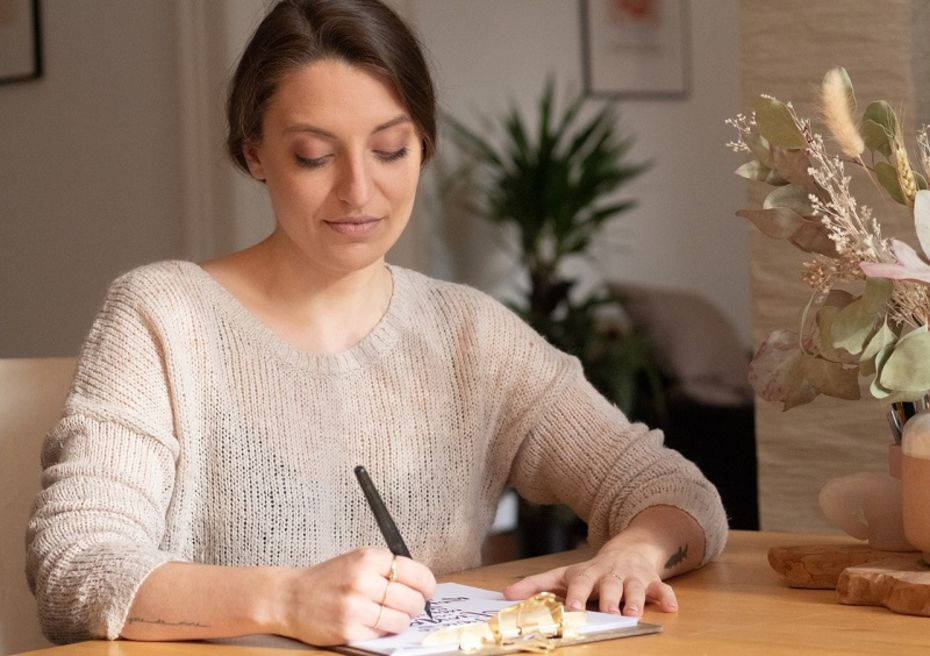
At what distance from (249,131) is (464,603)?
66cm

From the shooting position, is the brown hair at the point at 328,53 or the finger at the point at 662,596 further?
the brown hair at the point at 328,53

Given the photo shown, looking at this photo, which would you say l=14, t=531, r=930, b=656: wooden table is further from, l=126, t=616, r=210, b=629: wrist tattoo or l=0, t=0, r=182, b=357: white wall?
l=0, t=0, r=182, b=357: white wall

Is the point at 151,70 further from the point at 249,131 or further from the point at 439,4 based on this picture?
the point at 439,4

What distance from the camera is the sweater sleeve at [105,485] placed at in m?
1.32

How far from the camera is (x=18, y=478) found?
1683 mm

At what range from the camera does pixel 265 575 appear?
126 cm

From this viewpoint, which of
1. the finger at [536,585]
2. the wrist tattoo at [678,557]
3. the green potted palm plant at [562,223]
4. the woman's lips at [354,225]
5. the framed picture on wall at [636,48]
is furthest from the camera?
the framed picture on wall at [636,48]

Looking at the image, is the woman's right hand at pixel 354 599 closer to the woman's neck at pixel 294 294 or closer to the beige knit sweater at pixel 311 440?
the beige knit sweater at pixel 311 440

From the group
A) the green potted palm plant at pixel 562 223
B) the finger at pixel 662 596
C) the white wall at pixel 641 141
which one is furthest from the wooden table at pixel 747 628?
the white wall at pixel 641 141

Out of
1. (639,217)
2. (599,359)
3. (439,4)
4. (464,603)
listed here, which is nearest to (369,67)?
(464,603)

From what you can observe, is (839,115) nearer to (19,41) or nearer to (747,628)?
(747,628)

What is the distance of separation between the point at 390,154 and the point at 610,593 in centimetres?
59

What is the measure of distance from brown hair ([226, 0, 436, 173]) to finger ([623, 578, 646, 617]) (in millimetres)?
628

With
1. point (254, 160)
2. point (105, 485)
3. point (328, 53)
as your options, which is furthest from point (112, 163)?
point (105, 485)
